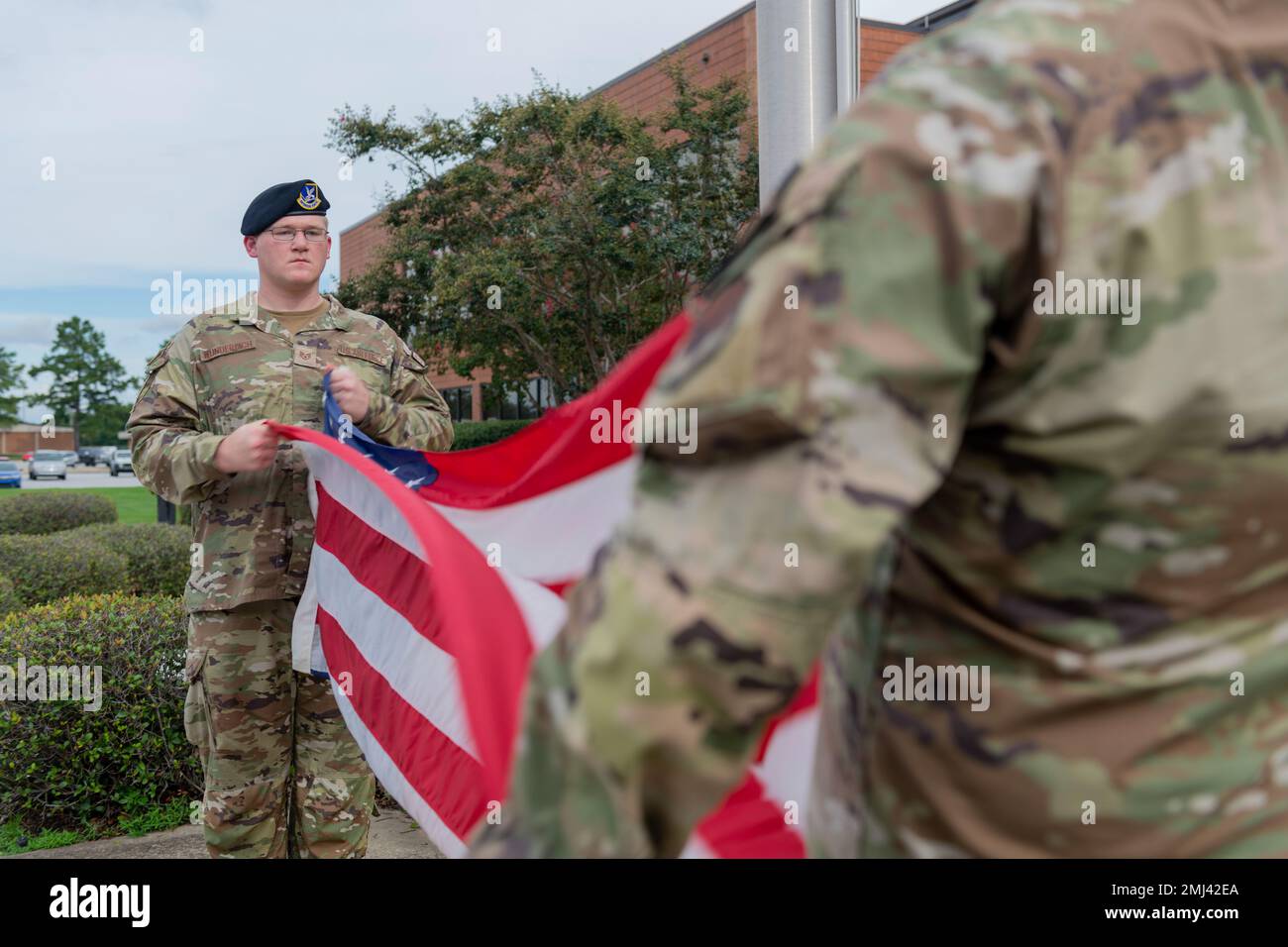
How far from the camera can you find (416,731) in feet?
→ 8.50

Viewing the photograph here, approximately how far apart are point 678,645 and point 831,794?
1.60ft

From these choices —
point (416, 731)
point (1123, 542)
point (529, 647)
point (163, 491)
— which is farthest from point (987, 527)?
point (163, 491)

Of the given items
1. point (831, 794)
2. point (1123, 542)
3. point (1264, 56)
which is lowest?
point (831, 794)

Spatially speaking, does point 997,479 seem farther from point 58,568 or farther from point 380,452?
point 58,568

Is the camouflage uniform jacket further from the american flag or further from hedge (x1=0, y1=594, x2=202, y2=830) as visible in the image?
hedge (x1=0, y1=594, x2=202, y2=830)

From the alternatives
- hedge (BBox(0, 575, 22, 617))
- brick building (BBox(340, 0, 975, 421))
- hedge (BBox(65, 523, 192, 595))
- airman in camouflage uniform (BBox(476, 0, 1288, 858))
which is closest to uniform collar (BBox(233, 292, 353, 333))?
airman in camouflage uniform (BBox(476, 0, 1288, 858))

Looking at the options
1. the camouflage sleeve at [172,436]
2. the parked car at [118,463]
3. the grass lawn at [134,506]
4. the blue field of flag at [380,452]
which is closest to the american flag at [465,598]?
the blue field of flag at [380,452]

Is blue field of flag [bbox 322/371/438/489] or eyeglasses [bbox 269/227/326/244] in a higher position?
eyeglasses [bbox 269/227/326/244]

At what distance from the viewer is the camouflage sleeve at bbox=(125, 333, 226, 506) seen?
3.65 meters

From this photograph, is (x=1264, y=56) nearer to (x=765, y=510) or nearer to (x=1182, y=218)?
(x=1182, y=218)

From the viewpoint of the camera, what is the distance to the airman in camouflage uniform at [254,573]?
3752mm

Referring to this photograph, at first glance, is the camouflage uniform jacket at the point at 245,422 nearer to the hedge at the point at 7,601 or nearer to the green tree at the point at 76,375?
the hedge at the point at 7,601

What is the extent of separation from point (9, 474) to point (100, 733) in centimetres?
4568

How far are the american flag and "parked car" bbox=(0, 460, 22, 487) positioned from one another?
4718 centimetres
